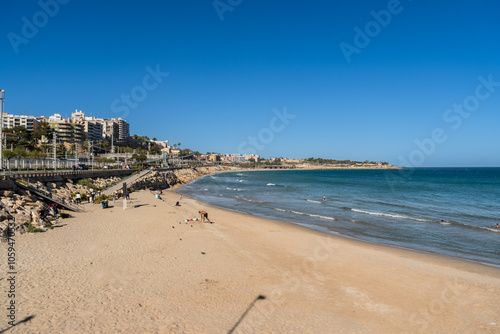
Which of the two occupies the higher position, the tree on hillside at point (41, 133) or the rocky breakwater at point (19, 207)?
the tree on hillside at point (41, 133)

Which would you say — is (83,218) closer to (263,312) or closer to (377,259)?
(263,312)

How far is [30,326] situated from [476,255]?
58.0ft

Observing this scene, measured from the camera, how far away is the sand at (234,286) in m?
7.51

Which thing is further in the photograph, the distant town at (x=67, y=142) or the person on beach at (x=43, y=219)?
the distant town at (x=67, y=142)

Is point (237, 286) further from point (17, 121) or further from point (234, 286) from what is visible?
point (17, 121)

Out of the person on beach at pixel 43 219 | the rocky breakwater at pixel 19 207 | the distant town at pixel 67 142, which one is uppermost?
the distant town at pixel 67 142

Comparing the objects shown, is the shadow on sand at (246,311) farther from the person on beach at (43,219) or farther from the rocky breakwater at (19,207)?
the person on beach at (43,219)

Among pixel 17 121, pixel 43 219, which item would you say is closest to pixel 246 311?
pixel 43 219

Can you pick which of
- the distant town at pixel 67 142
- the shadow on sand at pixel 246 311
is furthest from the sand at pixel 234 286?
the distant town at pixel 67 142

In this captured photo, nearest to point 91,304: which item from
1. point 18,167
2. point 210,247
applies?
point 210,247

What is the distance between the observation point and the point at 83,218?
734 inches

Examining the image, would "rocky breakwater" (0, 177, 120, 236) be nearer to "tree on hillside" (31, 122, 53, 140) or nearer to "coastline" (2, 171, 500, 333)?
"coastline" (2, 171, 500, 333)

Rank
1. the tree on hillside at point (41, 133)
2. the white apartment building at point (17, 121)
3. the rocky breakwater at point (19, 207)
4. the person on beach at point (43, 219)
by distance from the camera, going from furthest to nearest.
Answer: the white apartment building at point (17, 121) < the tree on hillside at point (41, 133) < the person on beach at point (43, 219) < the rocky breakwater at point (19, 207)

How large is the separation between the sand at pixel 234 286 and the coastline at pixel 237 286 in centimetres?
4
